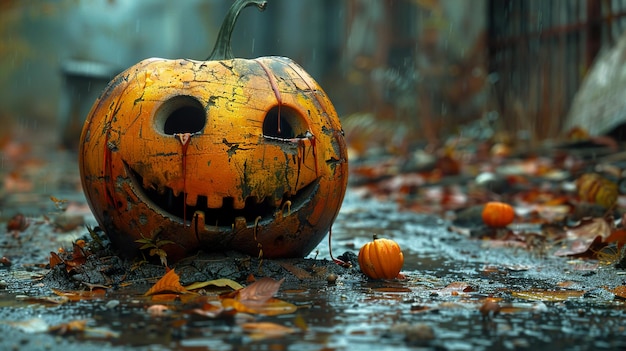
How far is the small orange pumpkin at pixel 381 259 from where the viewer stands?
11.7ft

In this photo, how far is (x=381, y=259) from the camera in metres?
3.55

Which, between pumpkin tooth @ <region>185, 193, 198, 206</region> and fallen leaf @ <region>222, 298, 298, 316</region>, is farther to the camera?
pumpkin tooth @ <region>185, 193, 198, 206</region>

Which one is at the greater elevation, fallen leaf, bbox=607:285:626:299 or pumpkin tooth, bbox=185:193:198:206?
pumpkin tooth, bbox=185:193:198:206

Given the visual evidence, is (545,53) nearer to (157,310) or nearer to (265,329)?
(157,310)

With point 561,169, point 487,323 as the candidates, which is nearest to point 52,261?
point 487,323

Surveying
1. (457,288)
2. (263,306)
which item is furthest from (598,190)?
(263,306)

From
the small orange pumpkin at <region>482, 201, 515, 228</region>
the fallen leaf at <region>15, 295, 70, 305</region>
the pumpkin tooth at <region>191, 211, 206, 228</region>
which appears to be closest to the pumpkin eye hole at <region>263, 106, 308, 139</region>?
the pumpkin tooth at <region>191, 211, 206, 228</region>

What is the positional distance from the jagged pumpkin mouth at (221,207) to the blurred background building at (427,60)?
6.15 m

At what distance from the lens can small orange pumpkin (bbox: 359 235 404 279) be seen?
3.56 metres

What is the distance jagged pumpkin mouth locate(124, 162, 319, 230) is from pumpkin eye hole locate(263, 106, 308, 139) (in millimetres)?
235

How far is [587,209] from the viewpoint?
5.42 m

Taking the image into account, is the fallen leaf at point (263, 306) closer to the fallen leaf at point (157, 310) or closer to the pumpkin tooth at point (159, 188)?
the fallen leaf at point (157, 310)

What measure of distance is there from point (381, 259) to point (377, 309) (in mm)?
641

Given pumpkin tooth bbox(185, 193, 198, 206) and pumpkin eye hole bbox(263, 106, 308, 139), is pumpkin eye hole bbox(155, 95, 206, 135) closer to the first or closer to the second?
pumpkin eye hole bbox(263, 106, 308, 139)
